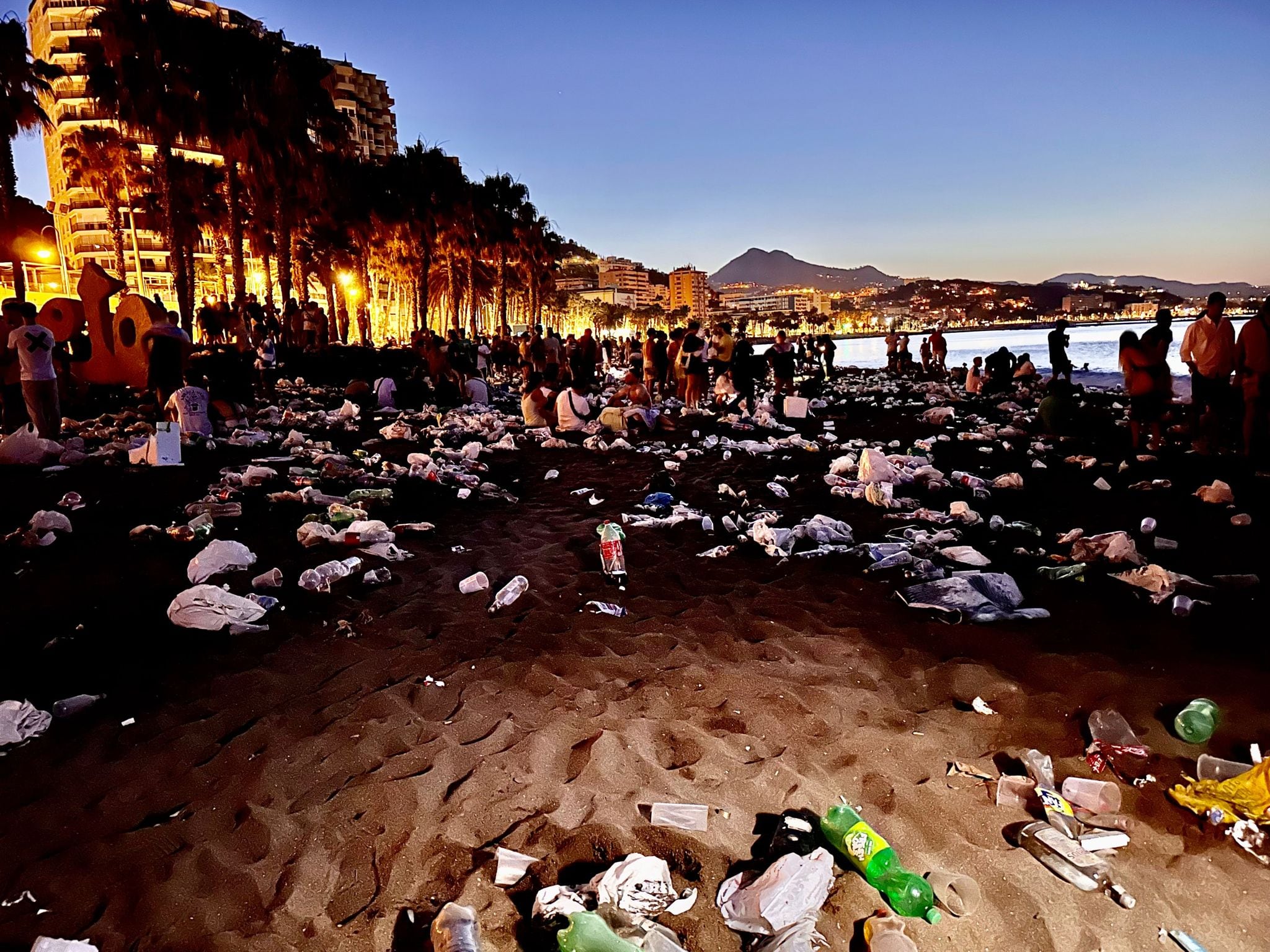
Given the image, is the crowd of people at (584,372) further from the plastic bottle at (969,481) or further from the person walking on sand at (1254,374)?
the plastic bottle at (969,481)

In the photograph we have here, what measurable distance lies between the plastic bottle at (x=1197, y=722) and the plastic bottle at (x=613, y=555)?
272 cm

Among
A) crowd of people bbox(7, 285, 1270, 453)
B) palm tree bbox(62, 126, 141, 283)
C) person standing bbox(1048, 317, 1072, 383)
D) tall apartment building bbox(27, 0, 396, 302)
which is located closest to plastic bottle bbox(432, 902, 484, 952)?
crowd of people bbox(7, 285, 1270, 453)

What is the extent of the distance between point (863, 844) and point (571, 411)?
811 centimetres

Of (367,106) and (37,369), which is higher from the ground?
(367,106)

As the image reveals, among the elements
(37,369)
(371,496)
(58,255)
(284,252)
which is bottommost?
(371,496)

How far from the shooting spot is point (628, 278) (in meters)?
172

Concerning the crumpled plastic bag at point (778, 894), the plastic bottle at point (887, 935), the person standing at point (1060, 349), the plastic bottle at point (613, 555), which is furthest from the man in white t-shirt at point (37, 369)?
the person standing at point (1060, 349)

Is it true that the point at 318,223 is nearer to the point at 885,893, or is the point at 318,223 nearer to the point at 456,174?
the point at 456,174

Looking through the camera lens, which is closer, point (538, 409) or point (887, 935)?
point (887, 935)

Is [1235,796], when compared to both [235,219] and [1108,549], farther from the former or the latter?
[235,219]

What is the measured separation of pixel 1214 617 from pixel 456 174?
1223 inches

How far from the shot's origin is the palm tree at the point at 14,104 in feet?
49.2

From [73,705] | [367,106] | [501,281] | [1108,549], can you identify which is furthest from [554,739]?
[367,106]

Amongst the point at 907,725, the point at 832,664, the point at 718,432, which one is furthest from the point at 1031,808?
the point at 718,432
